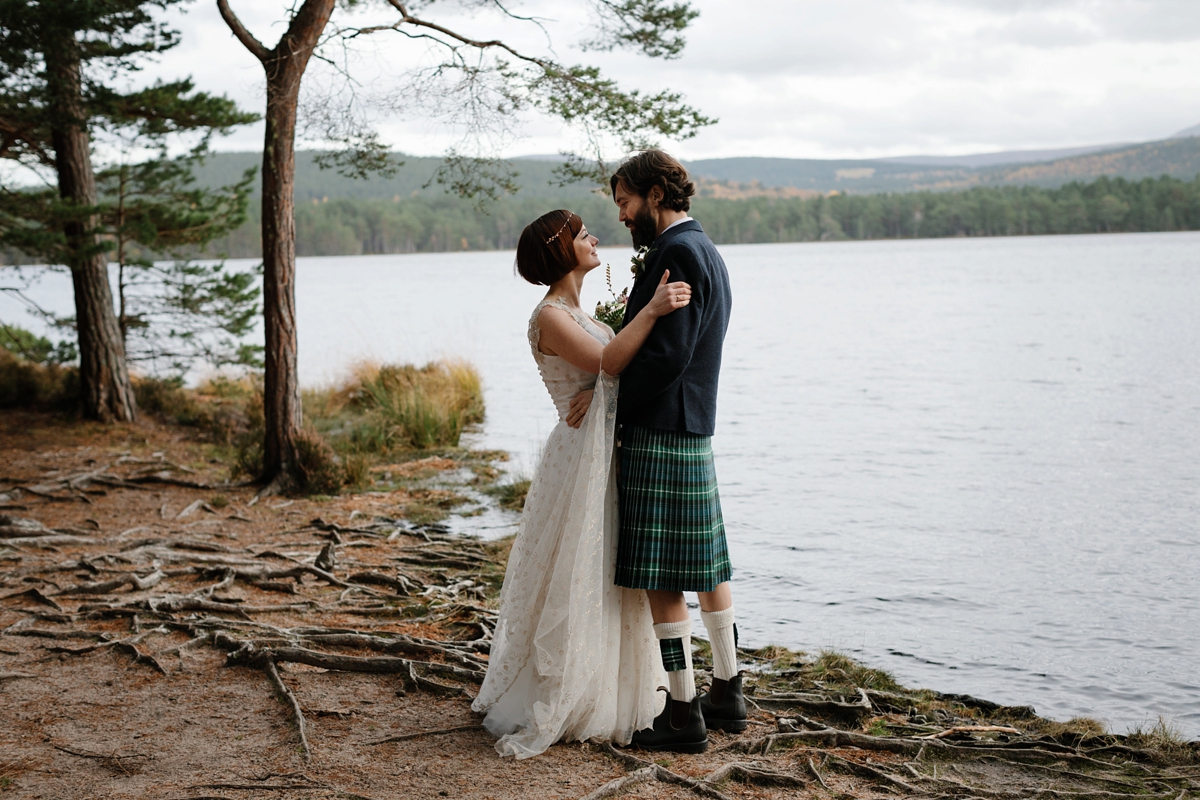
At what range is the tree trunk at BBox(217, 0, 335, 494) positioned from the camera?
28.7ft

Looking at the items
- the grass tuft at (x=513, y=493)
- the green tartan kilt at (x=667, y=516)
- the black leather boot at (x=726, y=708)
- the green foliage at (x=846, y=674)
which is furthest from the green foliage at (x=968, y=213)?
the green tartan kilt at (x=667, y=516)

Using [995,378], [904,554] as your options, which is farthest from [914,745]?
[995,378]

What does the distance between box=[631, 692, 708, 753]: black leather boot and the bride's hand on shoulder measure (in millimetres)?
1525

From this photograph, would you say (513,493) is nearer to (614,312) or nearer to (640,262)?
(614,312)

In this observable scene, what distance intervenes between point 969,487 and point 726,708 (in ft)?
29.7

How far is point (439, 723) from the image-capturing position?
425 centimetres

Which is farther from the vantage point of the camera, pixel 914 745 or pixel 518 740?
pixel 914 745

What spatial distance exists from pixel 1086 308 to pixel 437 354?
26.3 metres

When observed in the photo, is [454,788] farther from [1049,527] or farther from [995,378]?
[995,378]

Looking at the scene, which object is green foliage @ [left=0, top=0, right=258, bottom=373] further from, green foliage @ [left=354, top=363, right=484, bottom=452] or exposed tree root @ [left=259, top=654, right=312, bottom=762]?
exposed tree root @ [left=259, top=654, right=312, bottom=762]

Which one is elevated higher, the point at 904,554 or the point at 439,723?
the point at 439,723

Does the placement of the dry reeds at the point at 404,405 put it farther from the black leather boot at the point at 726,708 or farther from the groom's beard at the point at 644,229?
the groom's beard at the point at 644,229

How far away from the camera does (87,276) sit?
39.3 feet

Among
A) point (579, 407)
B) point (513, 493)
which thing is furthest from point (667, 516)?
point (513, 493)
